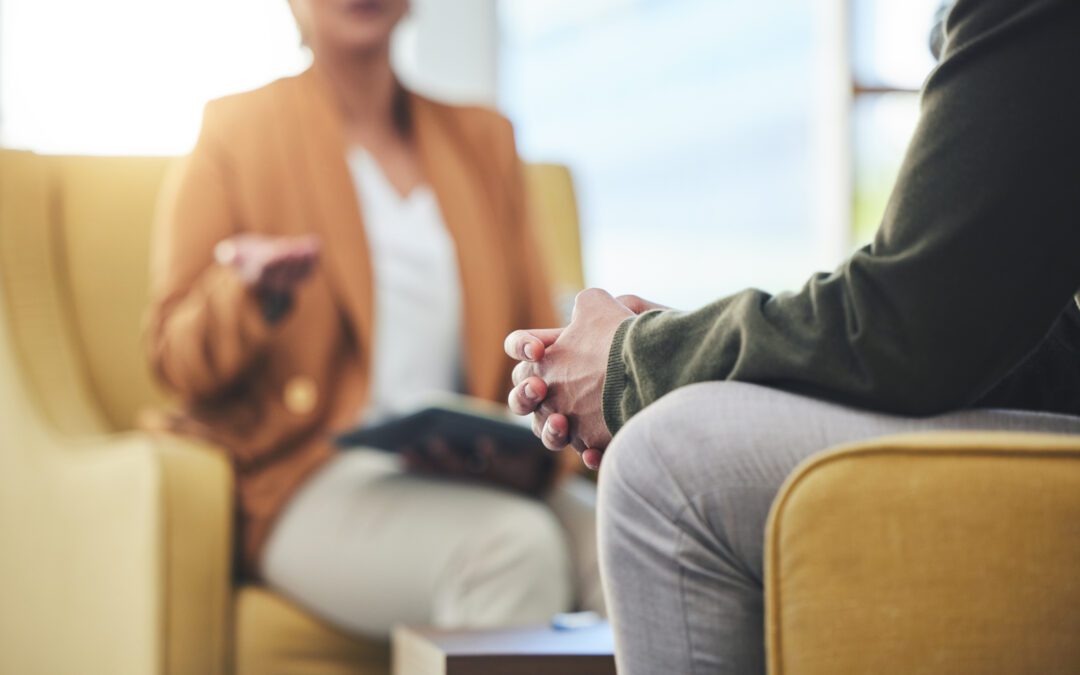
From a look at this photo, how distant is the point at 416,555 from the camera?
1.51m

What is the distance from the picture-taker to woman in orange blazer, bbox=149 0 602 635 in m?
1.52

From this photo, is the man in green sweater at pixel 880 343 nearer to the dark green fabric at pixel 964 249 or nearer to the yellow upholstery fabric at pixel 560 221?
the dark green fabric at pixel 964 249

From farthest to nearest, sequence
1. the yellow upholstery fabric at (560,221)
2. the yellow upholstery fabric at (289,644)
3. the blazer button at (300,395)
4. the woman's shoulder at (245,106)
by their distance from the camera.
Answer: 1. the yellow upholstery fabric at (560,221)
2. the woman's shoulder at (245,106)
3. the blazer button at (300,395)
4. the yellow upholstery fabric at (289,644)

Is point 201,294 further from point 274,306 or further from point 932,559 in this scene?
point 932,559

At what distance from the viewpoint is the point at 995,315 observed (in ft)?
2.32

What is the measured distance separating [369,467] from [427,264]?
331 mm

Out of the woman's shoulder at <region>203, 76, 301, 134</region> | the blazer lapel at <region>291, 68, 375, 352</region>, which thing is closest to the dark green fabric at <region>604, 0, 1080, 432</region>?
the blazer lapel at <region>291, 68, 375, 352</region>

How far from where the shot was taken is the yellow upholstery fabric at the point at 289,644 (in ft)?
5.13

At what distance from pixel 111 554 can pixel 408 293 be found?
1.76 ft

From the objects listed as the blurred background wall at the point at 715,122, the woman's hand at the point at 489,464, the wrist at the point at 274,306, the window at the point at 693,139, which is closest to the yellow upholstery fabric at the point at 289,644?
the woman's hand at the point at 489,464

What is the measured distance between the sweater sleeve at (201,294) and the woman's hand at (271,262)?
0.06 feet

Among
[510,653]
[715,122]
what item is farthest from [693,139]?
[510,653]

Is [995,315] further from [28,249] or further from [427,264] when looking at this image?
[28,249]

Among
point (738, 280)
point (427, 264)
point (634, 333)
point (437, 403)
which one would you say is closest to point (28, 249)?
point (427, 264)
